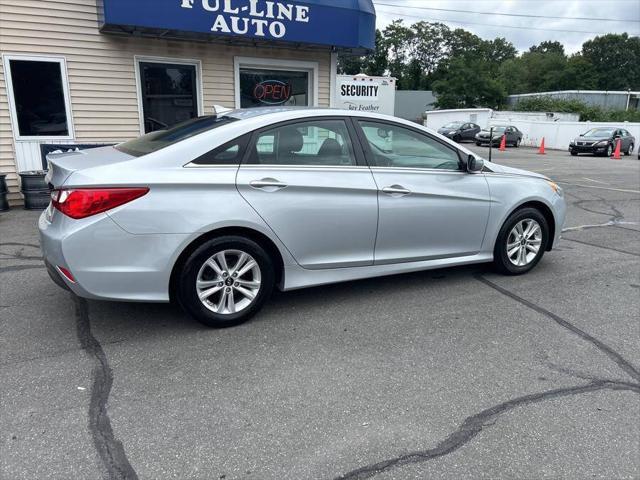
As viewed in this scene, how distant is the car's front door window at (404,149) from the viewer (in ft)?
14.6

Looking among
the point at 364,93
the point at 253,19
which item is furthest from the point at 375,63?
the point at 253,19

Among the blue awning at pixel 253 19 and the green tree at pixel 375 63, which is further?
the green tree at pixel 375 63

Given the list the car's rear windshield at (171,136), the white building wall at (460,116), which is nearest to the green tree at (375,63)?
the white building wall at (460,116)

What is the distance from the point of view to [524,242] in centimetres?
528

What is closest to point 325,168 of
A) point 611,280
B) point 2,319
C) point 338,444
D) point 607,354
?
point 338,444

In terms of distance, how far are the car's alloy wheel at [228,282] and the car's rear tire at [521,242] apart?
2597 millimetres

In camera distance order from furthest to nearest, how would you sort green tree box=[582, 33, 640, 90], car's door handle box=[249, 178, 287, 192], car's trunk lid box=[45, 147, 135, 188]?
green tree box=[582, 33, 640, 90] → car's door handle box=[249, 178, 287, 192] → car's trunk lid box=[45, 147, 135, 188]

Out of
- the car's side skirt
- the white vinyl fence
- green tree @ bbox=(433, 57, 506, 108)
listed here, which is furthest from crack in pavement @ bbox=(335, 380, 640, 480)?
green tree @ bbox=(433, 57, 506, 108)

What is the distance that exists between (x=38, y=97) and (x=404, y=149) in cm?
667

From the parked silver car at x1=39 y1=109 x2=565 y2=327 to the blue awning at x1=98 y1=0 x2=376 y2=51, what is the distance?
4.27m

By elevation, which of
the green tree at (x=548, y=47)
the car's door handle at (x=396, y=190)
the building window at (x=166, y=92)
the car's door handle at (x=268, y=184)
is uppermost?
the green tree at (x=548, y=47)

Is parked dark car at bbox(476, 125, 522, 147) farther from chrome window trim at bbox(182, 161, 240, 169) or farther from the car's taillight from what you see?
the car's taillight

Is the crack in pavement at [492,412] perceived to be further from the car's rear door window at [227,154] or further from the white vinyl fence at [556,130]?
the white vinyl fence at [556,130]

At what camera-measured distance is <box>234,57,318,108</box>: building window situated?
32.1 ft
